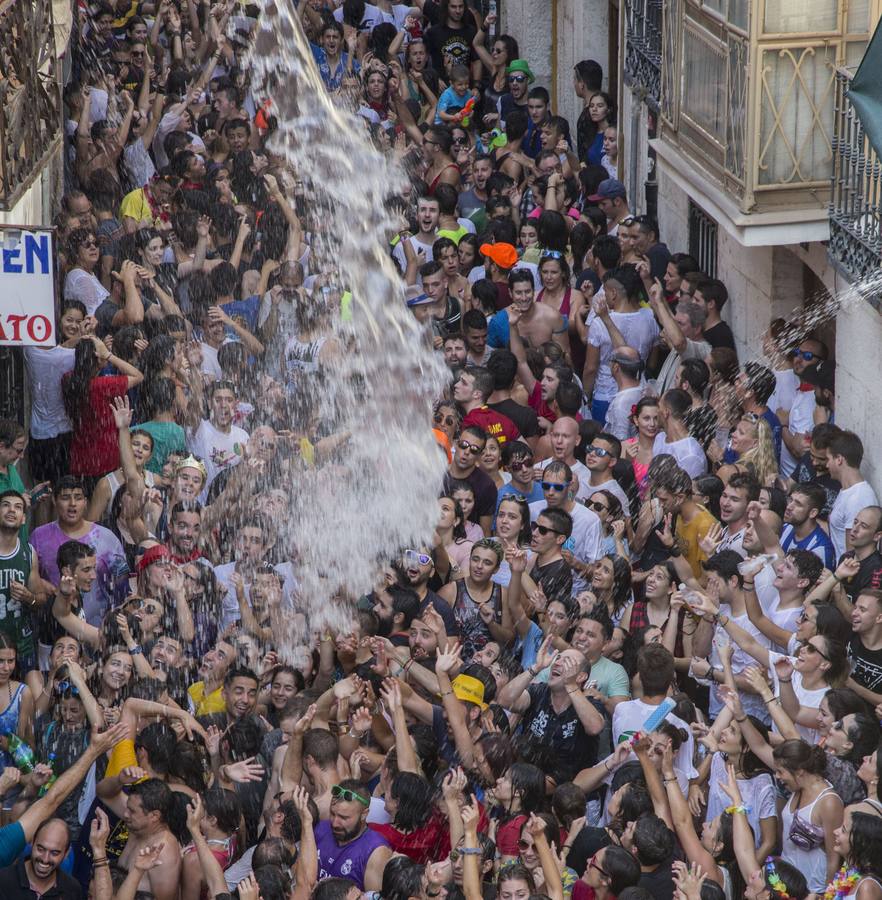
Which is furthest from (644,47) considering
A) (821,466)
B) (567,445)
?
(821,466)

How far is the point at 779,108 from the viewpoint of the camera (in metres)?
11.7

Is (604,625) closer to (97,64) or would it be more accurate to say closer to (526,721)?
(526,721)

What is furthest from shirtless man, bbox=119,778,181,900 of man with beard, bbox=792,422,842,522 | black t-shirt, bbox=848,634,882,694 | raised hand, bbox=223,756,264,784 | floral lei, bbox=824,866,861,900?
man with beard, bbox=792,422,842,522

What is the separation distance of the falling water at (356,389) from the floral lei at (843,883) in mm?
3154

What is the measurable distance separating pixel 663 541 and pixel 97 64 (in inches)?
369

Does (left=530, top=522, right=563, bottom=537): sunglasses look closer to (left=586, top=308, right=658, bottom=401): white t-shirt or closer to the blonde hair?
the blonde hair

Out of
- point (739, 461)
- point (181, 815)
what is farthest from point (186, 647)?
point (739, 461)

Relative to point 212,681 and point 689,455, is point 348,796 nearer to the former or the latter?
point 212,681

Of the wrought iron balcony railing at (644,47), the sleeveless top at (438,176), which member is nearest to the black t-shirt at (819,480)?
the wrought iron balcony railing at (644,47)

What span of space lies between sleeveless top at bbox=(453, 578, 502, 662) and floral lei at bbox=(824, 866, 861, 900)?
2.80 meters

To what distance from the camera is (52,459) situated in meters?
11.9

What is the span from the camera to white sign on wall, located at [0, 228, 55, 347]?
379 inches

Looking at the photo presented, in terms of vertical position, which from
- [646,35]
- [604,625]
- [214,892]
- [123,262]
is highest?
[646,35]

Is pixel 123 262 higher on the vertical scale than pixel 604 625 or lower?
higher
